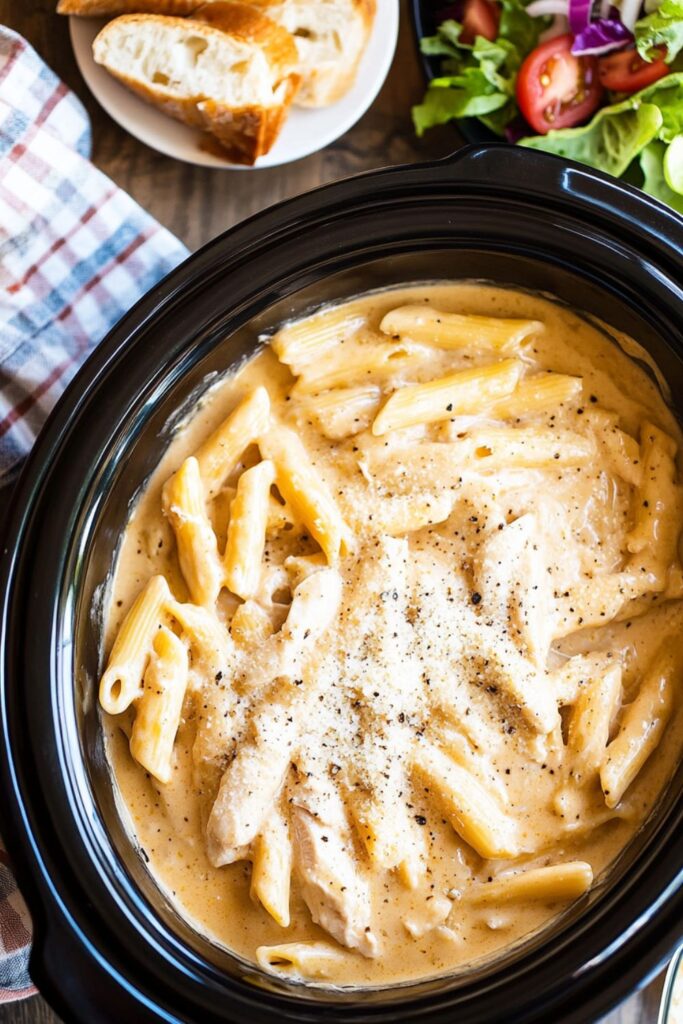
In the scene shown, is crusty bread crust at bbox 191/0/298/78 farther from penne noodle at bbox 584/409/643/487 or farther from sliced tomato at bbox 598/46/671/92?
penne noodle at bbox 584/409/643/487

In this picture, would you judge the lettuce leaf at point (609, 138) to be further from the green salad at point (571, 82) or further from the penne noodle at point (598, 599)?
the penne noodle at point (598, 599)

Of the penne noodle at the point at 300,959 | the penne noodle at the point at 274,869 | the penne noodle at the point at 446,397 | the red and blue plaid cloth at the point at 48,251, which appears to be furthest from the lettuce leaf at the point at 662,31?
the penne noodle at the point at 300,959

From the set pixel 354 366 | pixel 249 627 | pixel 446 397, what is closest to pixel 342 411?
pixel 354 366

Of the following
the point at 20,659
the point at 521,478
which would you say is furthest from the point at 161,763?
the point at 521,478

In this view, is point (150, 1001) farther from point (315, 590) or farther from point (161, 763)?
point (315, 590)

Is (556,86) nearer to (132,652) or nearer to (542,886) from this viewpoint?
(132,652)

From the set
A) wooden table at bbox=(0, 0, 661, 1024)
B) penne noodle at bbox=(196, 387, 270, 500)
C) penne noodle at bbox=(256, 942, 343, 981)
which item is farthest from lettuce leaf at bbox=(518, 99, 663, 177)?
penne noodle at bbox=(256, 942, 343, 981)
